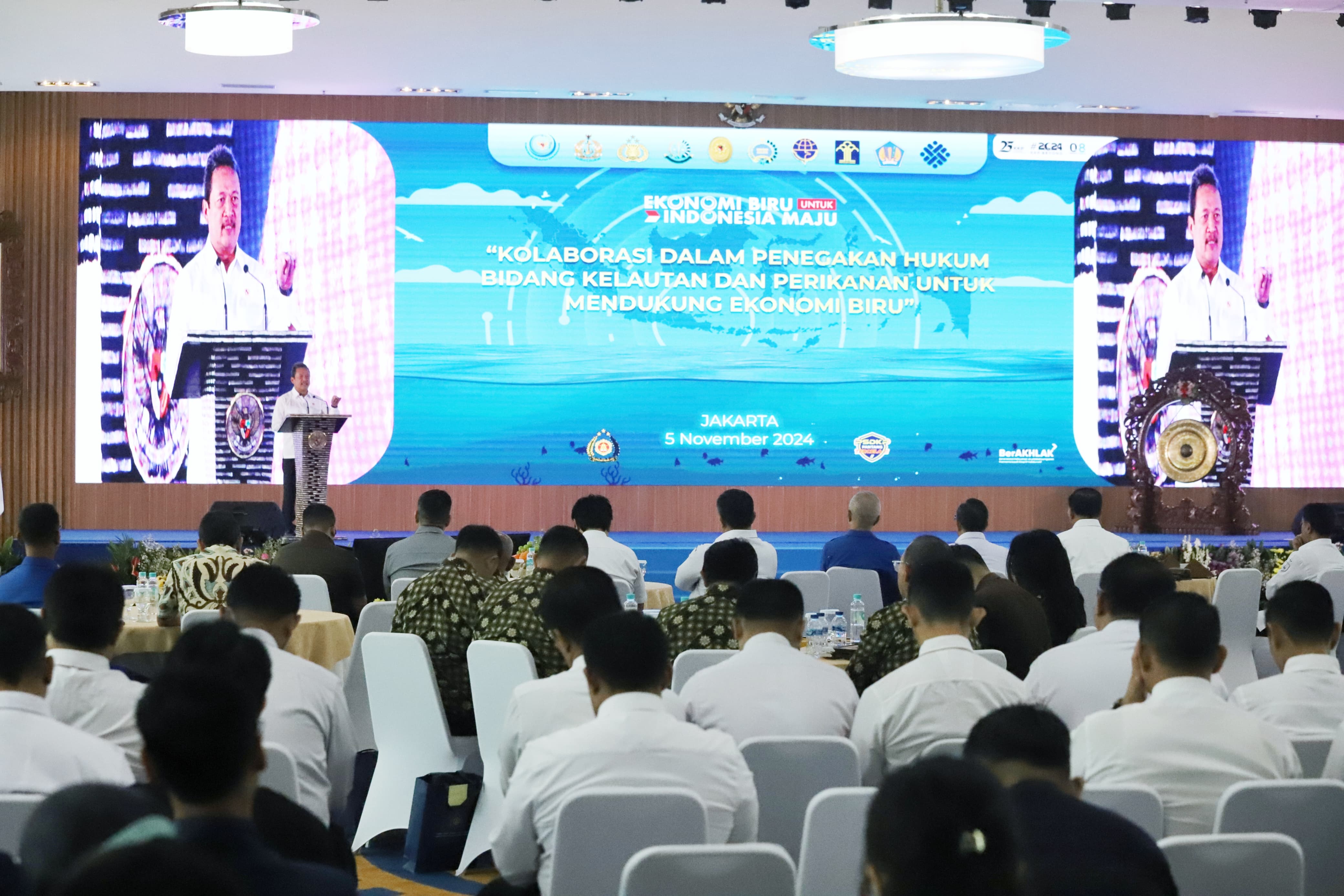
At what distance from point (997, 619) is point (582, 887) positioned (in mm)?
2795

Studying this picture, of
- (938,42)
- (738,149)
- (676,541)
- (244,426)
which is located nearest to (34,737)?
(938,42)

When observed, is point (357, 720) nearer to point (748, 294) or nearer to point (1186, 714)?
point (1186, 714)

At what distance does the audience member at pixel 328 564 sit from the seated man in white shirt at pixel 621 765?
429 centimetres

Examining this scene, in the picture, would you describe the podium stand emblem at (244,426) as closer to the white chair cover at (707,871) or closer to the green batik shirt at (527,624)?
the green batik shirt at (527,624)

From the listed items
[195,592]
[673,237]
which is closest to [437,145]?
[673,237]

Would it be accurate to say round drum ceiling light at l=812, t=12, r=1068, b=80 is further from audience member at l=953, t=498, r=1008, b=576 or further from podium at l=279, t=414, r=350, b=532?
podium at l=279, t=414, r=350, b=532

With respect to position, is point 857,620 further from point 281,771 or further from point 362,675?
point 281,771

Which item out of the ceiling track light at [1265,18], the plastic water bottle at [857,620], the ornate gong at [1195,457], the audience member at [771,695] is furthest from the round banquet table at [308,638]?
the ornate gong at [1195,457]

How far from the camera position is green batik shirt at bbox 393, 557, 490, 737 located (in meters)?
5.48

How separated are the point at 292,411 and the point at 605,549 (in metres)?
6.07

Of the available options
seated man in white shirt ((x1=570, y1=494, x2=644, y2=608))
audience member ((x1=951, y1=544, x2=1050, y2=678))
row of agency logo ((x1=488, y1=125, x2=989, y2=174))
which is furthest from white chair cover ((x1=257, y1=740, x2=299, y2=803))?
row of agency logo ((x1=488, y1=125, x2=989, y2=174))

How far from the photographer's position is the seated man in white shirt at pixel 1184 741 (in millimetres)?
3193

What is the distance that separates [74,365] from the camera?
1339 cm

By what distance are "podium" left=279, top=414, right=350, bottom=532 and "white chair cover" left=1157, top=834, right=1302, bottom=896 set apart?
30.0 feet
